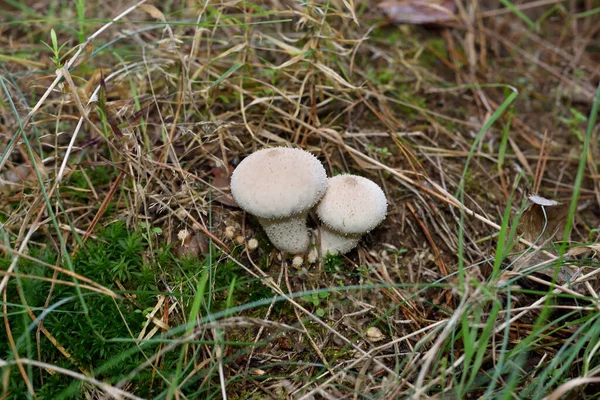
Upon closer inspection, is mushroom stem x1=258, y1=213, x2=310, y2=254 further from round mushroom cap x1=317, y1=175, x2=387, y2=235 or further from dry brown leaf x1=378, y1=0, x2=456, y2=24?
dry brown leaf x1=378, y1=0, x2=456, y2=24

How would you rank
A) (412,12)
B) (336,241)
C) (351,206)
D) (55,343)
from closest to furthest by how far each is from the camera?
(55,343), (351,206), (336,241), (412,12)

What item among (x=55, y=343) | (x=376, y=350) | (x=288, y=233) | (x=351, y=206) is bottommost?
(x=376, y=350)

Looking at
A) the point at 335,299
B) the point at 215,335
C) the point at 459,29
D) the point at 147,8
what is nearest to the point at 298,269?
the point at 335,299

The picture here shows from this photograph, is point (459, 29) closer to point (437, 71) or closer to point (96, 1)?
point (437, 71)

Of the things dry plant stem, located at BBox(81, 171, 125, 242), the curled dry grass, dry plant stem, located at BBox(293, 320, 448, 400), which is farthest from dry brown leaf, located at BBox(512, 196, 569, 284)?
dry plant stem, located at BBox(81, 171, 125, 242)

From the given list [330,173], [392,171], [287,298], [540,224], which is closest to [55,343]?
[287,298]

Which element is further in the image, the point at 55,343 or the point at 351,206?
the point at 351,206

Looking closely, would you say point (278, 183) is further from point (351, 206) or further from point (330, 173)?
point (330, 173)
